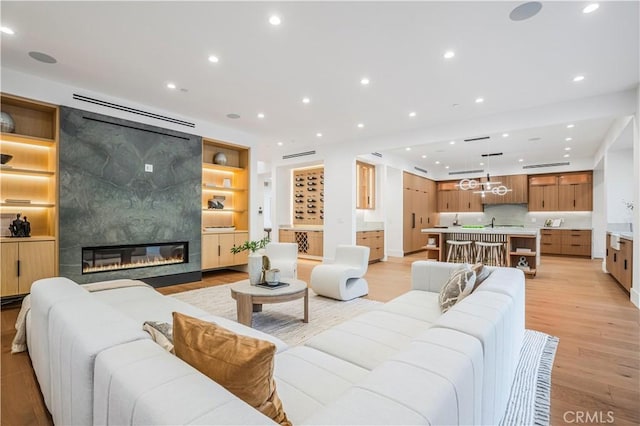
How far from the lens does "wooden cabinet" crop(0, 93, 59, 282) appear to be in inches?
156

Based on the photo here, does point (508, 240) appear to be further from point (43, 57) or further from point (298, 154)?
point (43, 57)

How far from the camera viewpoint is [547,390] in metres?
2.13

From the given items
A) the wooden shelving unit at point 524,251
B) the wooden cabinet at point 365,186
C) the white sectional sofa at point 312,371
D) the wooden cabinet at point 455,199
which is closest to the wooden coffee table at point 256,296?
the white sectional sofa at point 312,371

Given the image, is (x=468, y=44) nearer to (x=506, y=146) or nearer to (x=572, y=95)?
(x=572, y=95)

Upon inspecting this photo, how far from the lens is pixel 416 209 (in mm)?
10312

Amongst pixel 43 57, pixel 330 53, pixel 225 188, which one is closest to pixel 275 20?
pixel 330 53

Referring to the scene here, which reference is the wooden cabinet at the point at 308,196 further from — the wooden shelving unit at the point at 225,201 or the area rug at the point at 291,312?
the area rug at the point at 291,312

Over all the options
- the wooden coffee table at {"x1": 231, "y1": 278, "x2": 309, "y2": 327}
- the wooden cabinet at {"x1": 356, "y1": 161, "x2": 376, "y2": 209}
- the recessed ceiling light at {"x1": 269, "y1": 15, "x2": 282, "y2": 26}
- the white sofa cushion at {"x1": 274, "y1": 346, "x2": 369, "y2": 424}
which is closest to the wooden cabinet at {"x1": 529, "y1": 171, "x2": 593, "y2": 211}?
the wooden cabinet at {"x1": 356, "y1": 161, "x2": 376, "y2": 209}

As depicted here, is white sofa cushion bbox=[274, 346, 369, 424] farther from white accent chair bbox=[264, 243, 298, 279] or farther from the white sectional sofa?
white accent chair bbox=[264, 243, 298, 279]

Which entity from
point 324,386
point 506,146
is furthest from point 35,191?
point 506,146

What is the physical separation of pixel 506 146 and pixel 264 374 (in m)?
8.76

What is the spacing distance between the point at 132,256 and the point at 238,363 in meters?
4.98

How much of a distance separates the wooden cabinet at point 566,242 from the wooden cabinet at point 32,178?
12.2 meters

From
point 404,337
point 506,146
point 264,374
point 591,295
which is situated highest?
point 506,146
